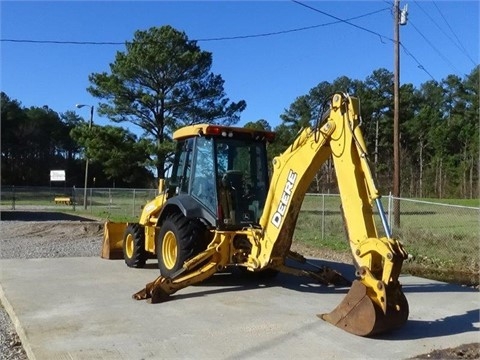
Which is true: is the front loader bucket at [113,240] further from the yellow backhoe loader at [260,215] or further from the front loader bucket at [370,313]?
the front loader bucket at [370,313]

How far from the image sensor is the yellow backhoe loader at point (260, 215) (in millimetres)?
6312

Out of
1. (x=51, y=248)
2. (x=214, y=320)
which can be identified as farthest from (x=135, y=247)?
(x=51, y=248)

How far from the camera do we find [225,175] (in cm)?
939

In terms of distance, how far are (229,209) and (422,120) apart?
65247mm

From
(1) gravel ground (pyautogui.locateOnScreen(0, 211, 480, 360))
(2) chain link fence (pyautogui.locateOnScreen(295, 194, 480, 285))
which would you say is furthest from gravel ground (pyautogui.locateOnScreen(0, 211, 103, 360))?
(2) chain link fence (pyautogui.locateOnScreen(295, 194, 480, 285))

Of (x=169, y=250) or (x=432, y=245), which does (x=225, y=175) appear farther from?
(x=432, y=245)

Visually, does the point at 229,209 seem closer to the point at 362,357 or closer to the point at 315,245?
the point at 362,357

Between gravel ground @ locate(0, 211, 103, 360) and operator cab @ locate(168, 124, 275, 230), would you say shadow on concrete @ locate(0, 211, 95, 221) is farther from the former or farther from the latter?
operator cab @ locate(168, 124, 275, 230)

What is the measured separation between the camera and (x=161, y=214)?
10.4 meters

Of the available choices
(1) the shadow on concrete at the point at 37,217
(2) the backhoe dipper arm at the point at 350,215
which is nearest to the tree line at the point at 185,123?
(2) the backhoe dipper arm at the point at 350,215

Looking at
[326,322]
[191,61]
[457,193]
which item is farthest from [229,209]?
[457,193]

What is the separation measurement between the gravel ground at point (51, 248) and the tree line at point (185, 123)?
86.0 inches

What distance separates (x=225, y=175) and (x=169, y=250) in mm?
1649

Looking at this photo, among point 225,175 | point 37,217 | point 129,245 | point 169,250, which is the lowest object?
point 37,217
